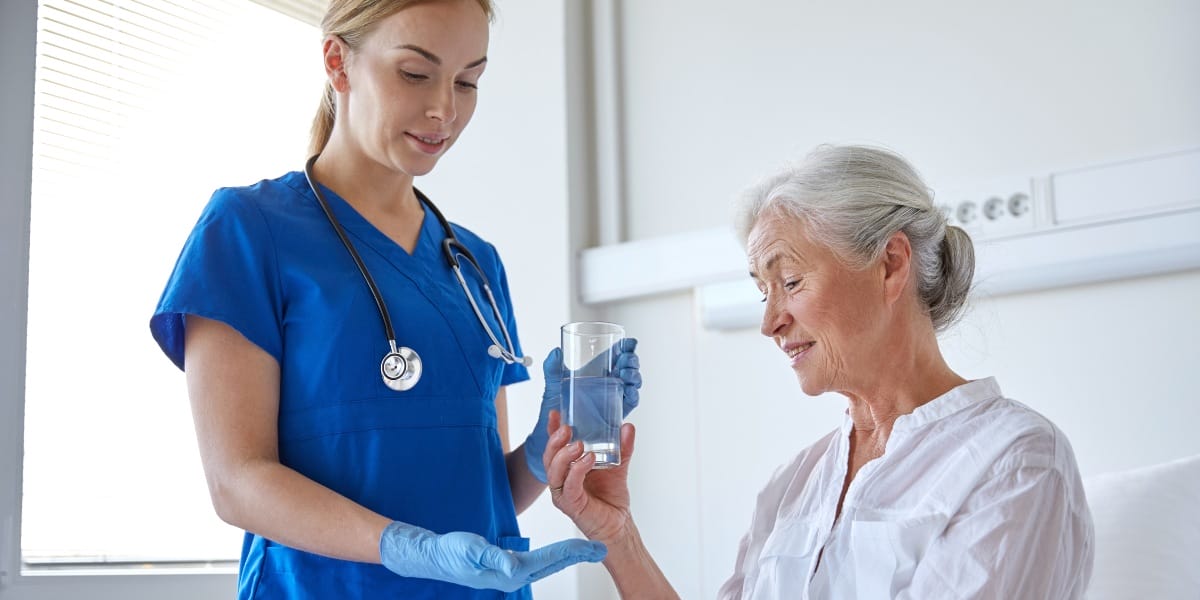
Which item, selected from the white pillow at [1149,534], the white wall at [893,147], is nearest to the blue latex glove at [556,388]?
the white pillow at [1149,534]

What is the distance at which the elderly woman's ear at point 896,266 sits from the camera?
5.25 feet

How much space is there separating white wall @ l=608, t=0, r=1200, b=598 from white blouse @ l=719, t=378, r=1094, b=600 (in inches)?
29.9

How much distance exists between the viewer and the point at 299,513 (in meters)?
1.30

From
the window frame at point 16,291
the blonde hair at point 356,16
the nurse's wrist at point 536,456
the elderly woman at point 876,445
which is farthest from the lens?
the window frame at point 16,291

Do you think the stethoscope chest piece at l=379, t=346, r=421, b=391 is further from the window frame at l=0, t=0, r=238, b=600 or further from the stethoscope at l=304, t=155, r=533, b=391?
the window frame at l=0, t=0, r=238, b=600

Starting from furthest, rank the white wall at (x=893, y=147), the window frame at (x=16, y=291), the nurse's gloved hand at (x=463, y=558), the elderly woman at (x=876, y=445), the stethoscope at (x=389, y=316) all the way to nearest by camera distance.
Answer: the white wall at (x=893, y=147)
the window frame at (x=16, y=291)
the stethoscope at (x=389, y=316)
the elderly woman at (x=876, y=445)
the nurse's gloved hand at (x=463, y=558)

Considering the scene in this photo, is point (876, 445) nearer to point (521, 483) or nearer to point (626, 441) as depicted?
point (626, 441)

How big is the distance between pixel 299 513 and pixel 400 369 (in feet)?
0.75

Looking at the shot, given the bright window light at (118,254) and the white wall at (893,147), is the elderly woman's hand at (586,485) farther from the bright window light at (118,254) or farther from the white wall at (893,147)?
the bright window light at (118,254)

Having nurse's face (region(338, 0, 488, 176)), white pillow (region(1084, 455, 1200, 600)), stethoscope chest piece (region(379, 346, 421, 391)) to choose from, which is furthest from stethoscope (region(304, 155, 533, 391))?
white pillow (region(1084, 455, 1200, 600))

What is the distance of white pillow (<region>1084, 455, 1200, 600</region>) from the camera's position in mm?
1706

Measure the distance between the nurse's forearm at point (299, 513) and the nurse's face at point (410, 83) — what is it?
48 cm

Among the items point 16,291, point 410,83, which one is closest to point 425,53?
point 410,83

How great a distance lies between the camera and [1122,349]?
213cm
